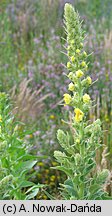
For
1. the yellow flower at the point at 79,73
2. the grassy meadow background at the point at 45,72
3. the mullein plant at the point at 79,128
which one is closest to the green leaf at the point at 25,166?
the grassy meadow background at the point at 45,72

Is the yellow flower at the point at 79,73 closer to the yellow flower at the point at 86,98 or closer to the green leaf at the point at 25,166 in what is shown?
the yellow flower at the point at 86,98

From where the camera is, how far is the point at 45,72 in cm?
514

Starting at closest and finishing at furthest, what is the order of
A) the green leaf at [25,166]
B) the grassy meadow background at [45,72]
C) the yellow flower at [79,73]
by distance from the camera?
the yellow flower at [79,73] < the green leaf at [25,166] < the grassy meadow background at [45,72]

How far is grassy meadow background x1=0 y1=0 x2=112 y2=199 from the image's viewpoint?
409 centimetres

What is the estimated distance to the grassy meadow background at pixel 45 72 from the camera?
4094 millimetres

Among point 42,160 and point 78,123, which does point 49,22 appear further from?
point 78,123

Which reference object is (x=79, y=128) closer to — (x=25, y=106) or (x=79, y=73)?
(x=79, y=73)

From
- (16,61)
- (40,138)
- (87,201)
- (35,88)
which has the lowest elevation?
(87,201)

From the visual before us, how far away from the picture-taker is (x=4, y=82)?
199 inches

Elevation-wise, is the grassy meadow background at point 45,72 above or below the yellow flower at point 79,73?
above

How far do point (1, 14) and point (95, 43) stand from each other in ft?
5.89

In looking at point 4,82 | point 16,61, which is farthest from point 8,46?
point 4,82

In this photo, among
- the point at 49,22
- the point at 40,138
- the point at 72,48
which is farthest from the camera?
the point at 49,22

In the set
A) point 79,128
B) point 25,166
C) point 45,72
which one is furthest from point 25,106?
point 79,128
